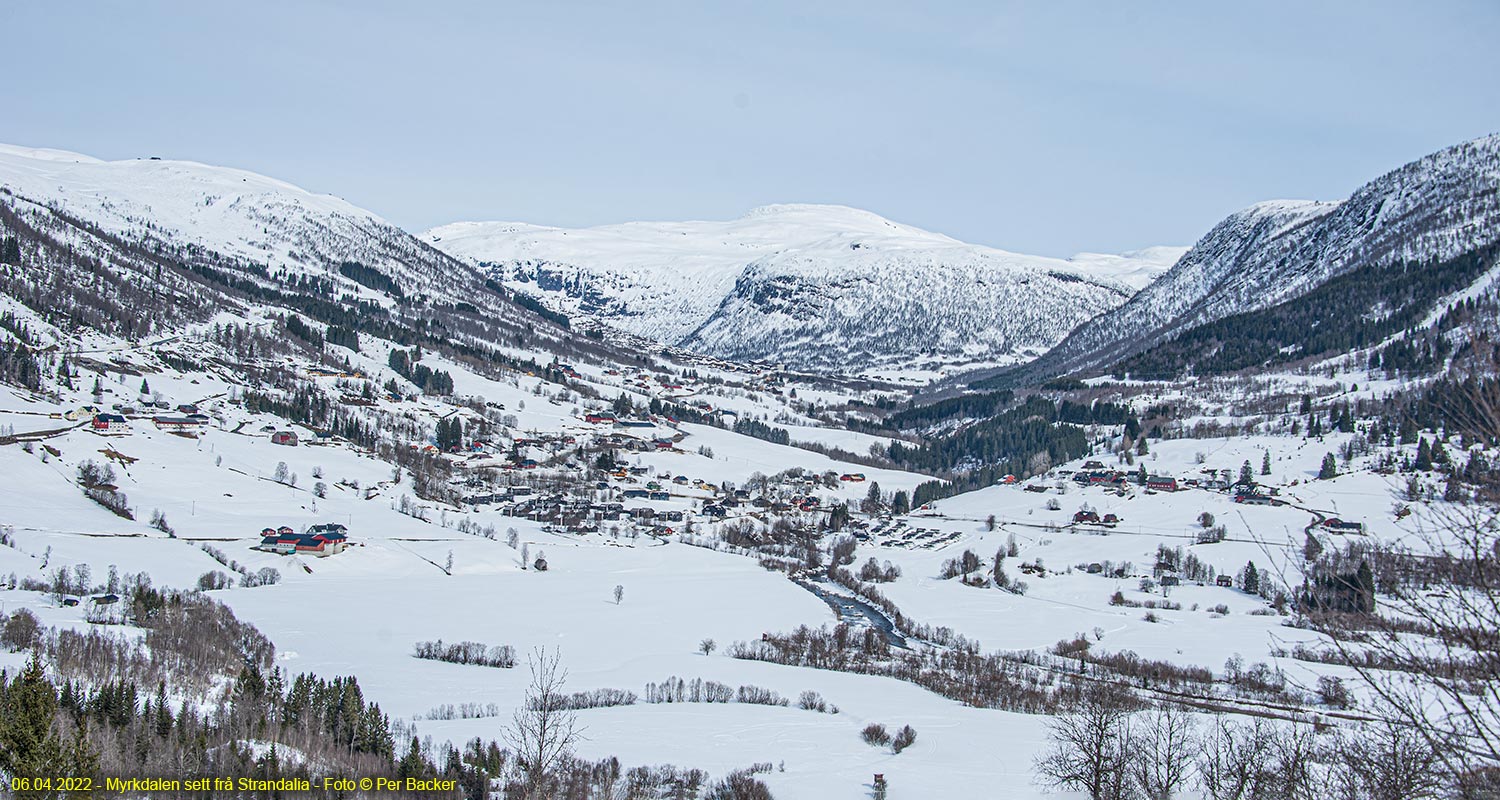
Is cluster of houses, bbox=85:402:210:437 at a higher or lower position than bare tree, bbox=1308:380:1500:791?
higher

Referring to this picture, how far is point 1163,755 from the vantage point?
1933 inches

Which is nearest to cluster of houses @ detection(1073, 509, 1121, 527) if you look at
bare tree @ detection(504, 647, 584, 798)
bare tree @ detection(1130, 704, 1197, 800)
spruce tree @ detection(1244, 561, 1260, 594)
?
spruce tree @ detection(1244, 561, 1260, 594)

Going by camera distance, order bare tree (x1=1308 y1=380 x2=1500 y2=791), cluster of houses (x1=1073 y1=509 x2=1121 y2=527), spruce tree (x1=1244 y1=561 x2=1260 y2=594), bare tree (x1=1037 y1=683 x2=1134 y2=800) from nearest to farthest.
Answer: bare tree (x1=1308 y1=380 x2=1500 y2=791) → bare tree (x1=1037 y1=683 x2=1134 y2=800) → spruce tree (x1=1244 y1=561 x2=1260 y2=594) → cluster of houses (x1=1073 y1=509 x2=1121 y2=527)

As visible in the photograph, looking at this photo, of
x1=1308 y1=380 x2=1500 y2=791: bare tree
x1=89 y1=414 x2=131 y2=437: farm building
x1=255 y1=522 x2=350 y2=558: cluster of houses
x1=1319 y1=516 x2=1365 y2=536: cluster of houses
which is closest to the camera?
x1=1308 y1=380 x2=1500 y2=791: bare tree

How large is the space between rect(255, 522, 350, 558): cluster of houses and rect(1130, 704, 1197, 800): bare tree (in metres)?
73.9

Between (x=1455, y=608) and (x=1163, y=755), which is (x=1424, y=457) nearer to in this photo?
(x=1163, y=755)

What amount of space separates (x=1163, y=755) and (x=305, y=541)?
78784 millimetres

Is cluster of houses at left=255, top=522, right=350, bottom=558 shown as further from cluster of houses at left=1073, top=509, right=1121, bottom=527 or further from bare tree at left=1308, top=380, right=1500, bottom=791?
bare tree at left=1308, top=380, right=1500, bottom=791

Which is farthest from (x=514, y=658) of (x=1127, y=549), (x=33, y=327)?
(x=33, y=327)

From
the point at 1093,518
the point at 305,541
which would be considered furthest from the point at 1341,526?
the point at 305,541

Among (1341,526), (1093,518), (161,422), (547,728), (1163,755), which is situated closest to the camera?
(547,728)

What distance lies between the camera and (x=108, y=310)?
17775cm

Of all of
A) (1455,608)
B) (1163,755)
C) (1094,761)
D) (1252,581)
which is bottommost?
(1163,755)

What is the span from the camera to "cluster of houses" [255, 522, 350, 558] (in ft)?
318
